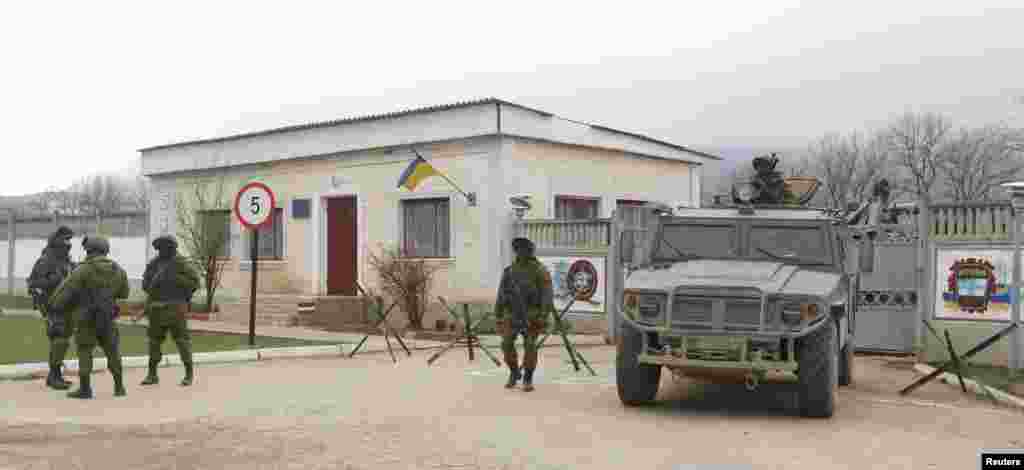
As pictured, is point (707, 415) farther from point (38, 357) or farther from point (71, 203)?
point (71, 203)

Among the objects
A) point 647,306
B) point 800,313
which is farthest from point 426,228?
point 800,313

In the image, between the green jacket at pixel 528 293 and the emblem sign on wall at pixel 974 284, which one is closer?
the green jacket at pixel 528 293

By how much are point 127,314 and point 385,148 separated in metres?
8.14

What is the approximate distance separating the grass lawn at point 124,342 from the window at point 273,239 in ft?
15.0

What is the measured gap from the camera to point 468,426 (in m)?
8.77

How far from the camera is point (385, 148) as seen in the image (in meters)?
21.9

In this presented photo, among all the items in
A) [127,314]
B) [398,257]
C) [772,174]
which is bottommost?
[127,314]

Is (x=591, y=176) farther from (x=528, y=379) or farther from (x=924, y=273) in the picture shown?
(x=528, y=379)

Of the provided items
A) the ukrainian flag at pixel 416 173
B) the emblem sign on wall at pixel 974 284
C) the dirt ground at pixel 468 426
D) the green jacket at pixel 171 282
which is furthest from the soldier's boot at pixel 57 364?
the emblem sign on wall at pixel 974 284

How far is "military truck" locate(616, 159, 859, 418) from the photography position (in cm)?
912

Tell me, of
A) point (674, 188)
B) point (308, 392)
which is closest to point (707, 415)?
point (308, 392)

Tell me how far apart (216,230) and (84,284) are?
14360 millimetres

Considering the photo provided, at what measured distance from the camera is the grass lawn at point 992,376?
1216 cm

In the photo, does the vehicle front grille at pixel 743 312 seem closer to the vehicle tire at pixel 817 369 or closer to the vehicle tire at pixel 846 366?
the vehicle tire at pixel 817 369
